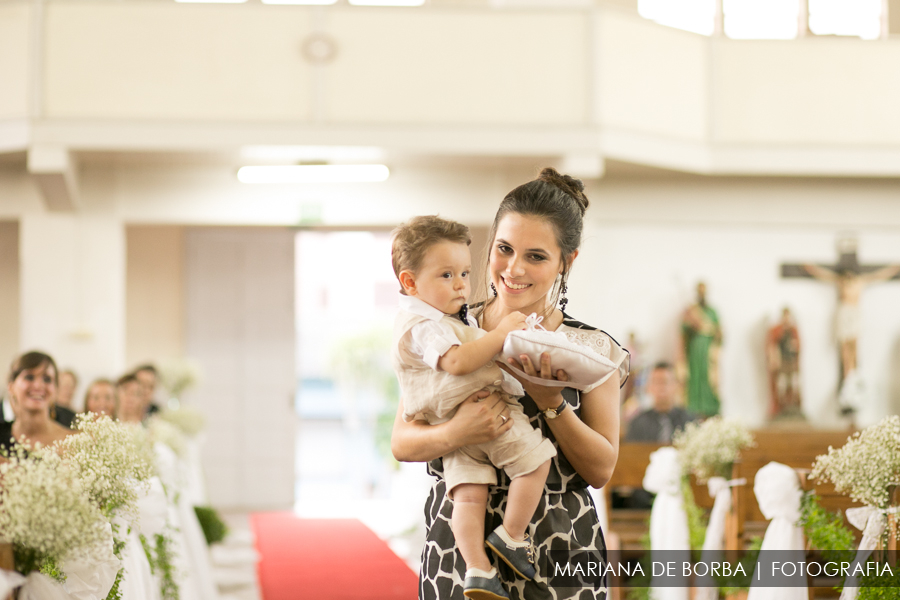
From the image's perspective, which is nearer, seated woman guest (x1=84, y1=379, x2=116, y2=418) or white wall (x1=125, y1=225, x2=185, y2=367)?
seated woman guest (x1=84, y1=379, x2=116, y2=418)

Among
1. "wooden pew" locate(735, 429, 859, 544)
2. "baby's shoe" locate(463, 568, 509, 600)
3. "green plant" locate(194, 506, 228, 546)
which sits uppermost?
"baby's shoe" locate(463, 568, 509, 600)

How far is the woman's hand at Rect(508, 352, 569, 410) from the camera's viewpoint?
76.3 inches

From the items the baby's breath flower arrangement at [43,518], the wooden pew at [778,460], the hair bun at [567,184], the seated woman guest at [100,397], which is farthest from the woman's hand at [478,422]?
the seated woman guest at [100,397]

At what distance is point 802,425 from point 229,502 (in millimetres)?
6743

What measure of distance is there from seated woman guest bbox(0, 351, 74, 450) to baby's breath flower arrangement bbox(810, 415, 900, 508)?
315 cm

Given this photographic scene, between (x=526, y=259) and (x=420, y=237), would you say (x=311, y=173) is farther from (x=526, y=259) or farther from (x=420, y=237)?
(x=526, y=259)

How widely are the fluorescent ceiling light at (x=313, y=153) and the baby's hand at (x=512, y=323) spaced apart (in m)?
6.88

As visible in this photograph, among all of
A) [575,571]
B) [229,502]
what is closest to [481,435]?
[575,571]

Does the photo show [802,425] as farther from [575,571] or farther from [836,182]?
[575,571]

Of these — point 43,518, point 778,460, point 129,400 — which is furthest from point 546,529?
point 129,400

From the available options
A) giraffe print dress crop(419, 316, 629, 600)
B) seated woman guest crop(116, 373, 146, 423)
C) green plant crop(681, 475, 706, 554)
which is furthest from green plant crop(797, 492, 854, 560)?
seated woman guest crop(116, 373, 146, 423)

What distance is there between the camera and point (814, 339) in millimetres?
10258

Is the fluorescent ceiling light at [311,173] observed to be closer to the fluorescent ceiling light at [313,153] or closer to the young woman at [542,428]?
the fluorescent ceiling light at [313,153]

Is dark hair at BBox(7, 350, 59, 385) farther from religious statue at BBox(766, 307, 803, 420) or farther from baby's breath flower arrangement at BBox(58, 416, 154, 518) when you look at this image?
religious statue at BBox(766, 307, 803, 420)
